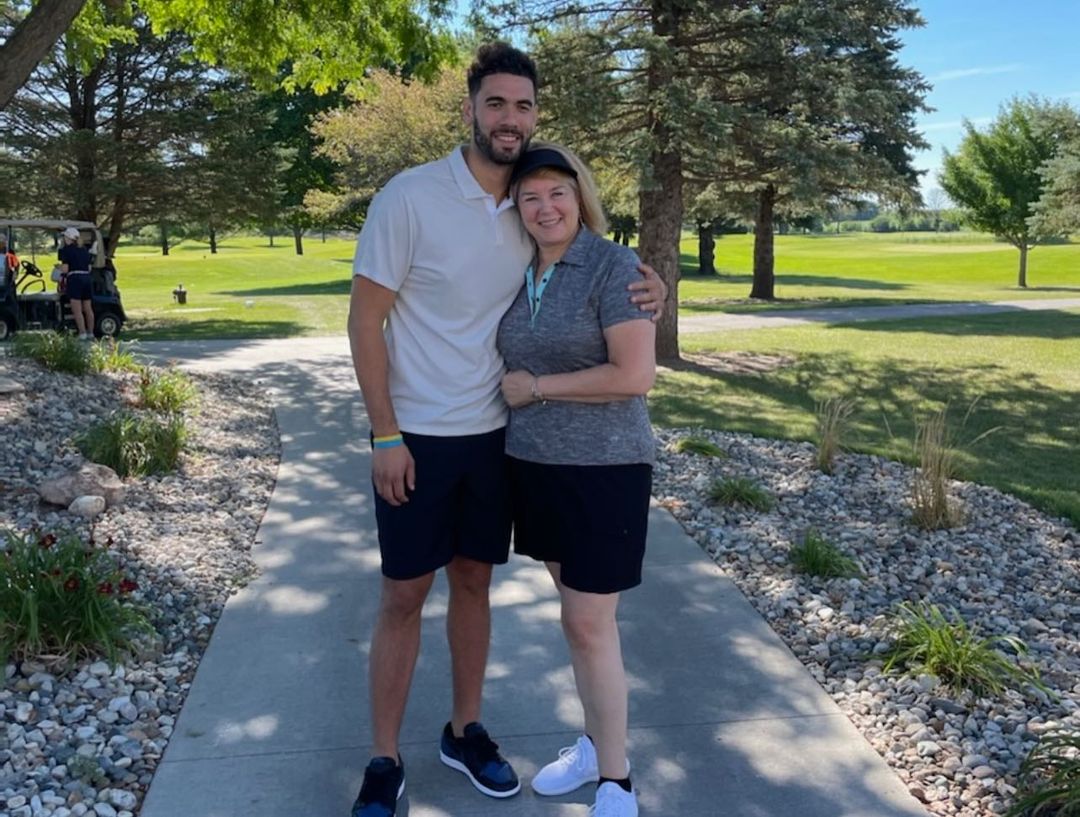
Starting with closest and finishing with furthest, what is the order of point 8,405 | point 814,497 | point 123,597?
point 123,597, point 814,497, point 8,405

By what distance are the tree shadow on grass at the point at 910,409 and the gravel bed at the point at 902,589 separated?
2.39 ft

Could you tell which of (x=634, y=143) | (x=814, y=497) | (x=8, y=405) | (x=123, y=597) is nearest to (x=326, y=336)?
(x=634, y=143)

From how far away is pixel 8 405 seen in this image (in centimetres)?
730

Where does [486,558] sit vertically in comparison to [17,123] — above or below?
below

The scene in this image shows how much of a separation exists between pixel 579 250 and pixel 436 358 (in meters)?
0.49

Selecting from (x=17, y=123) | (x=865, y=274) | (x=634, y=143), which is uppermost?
(x=17, y=123)

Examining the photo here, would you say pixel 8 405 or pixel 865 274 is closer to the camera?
pixel 8 405

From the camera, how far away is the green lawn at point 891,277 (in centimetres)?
2775

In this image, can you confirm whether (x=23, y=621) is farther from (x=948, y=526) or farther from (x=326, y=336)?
(x=326, y=336)

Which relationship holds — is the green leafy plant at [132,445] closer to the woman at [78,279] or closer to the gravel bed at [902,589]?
the gravel bed at [902,589]

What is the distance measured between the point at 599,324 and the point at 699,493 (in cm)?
382

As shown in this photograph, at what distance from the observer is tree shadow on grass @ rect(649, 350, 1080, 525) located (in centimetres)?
730

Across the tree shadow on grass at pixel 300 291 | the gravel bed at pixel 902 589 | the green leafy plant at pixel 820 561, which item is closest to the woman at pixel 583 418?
the gravel bed at pixel 902 589

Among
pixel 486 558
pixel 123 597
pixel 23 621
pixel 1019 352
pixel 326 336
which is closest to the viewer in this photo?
pixel 486 558
